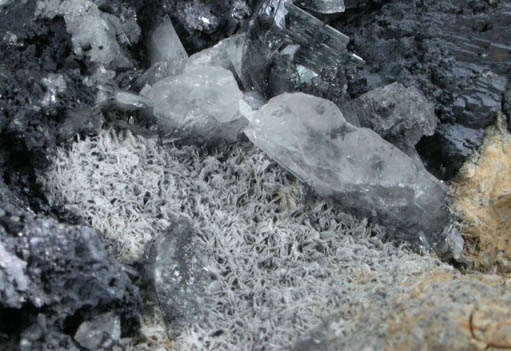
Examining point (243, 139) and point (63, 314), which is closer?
point (63, 314)

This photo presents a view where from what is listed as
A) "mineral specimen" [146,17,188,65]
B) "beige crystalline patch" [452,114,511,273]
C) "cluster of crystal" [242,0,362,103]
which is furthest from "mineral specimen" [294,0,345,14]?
"beige crystalline patch" [452,114,511,273]

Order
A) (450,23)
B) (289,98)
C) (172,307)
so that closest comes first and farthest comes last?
(172,307) → (289,98) → (450,23)

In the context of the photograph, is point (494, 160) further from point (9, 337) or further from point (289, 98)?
point (9, 337)

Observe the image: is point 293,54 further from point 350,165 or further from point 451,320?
point 451,320

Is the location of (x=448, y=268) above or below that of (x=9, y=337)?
below

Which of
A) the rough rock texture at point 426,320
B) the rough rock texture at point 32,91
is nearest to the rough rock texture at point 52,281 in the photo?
the rough rock texture at point 32,91

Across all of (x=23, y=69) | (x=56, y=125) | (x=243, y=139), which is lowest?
(x=243, y=139)

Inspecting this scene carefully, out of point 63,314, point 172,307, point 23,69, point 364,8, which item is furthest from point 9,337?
point 364,8
